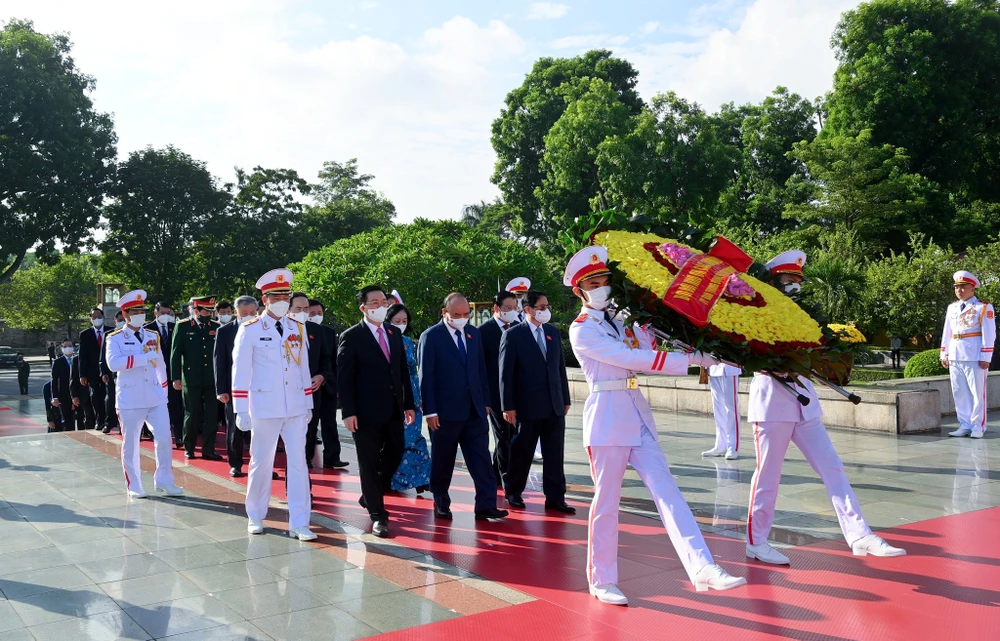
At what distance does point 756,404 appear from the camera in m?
5.68

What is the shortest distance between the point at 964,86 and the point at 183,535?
3393 cm

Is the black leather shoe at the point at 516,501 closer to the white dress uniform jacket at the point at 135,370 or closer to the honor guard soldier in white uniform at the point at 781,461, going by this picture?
the honor guard soldier in white uniform at the point at 781,461

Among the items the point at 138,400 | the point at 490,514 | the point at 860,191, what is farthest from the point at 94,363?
the point at 860,191

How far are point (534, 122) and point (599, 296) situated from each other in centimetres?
3486

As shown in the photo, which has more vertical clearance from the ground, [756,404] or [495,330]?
[495,330]

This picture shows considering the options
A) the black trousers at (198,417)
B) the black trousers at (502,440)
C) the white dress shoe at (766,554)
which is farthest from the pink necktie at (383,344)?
the black trousers at (198,417)

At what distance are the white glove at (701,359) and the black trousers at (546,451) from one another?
8.40 feet

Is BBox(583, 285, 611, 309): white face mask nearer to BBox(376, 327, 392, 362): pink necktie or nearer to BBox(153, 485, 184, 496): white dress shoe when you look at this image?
BBox(376, 327, 392, 362): pink necktie

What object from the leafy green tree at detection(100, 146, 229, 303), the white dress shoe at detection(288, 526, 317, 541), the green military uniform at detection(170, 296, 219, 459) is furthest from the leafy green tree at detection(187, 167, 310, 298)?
the white dress shoe at detection(288, 526, 317, 541)

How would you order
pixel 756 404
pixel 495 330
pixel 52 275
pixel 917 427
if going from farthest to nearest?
pixel 52 275
pixel 917 427
pixel 495 330
pixel 756 404

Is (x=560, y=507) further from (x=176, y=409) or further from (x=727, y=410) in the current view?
(x=176, y=409)

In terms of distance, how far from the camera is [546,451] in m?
7.32

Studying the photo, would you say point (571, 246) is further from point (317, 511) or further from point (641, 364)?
point (317, 511)

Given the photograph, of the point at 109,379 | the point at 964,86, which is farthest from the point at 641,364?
the point at 964,86
